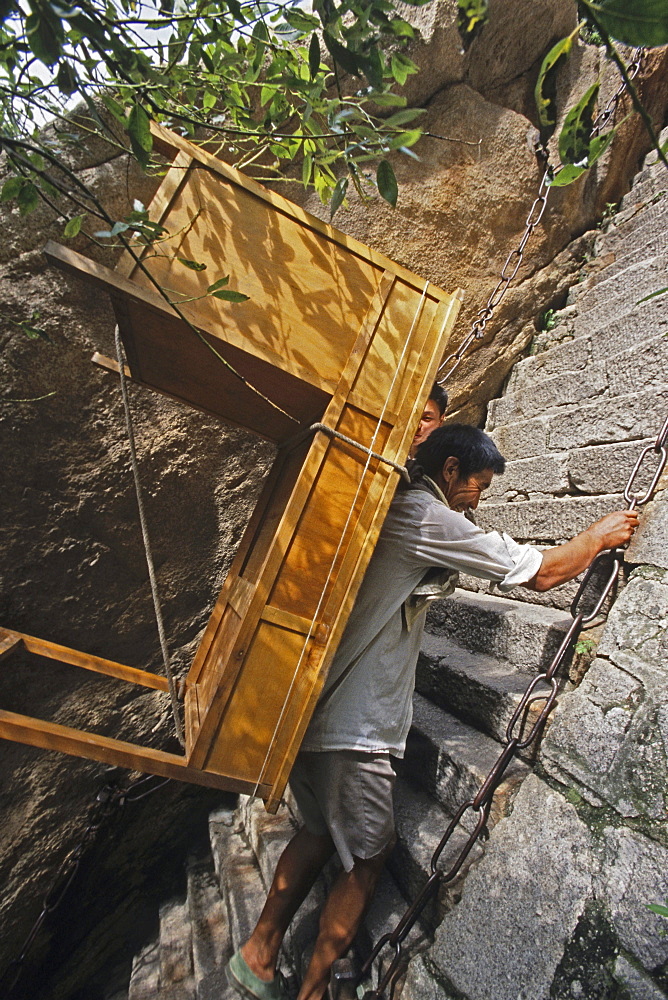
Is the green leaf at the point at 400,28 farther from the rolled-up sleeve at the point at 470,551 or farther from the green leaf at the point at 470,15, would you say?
the rolled-up sleeve at the point at 470,551

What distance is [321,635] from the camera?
61.7 inches

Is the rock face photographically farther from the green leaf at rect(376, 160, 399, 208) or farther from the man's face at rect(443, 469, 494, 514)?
the green leaf at rect(376, 160, 399, 208)

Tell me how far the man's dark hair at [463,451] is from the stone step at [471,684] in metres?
0.90

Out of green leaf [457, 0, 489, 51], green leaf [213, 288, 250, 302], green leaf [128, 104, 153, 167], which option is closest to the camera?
green leaf [457, 0, 489, 51]

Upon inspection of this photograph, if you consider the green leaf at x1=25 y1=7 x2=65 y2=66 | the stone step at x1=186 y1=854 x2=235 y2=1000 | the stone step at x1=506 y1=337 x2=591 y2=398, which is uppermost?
the stone step at x1=506 y1=337 x2=591 y2=398

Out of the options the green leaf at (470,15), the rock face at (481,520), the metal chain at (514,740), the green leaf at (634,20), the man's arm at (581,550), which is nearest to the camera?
the green leaf at (634,20)

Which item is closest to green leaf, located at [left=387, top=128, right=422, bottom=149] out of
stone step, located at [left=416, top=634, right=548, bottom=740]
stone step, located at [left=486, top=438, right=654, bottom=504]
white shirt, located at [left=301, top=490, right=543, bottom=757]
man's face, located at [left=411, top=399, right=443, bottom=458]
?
white shirt, located at [left=301, top=490, right=543, bottom=757]

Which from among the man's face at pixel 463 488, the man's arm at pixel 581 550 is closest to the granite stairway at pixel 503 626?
the man's arm at pixel 581 550

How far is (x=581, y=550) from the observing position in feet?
6.38

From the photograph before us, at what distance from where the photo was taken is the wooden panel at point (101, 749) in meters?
1.28

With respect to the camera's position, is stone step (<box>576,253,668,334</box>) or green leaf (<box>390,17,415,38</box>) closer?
green leaf (<box>390,17,415,38</box>)

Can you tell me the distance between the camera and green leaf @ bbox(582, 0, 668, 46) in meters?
0.61

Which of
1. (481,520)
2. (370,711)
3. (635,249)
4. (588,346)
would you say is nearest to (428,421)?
(481,520)

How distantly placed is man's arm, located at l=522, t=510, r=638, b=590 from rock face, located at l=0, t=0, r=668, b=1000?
0.08 m
